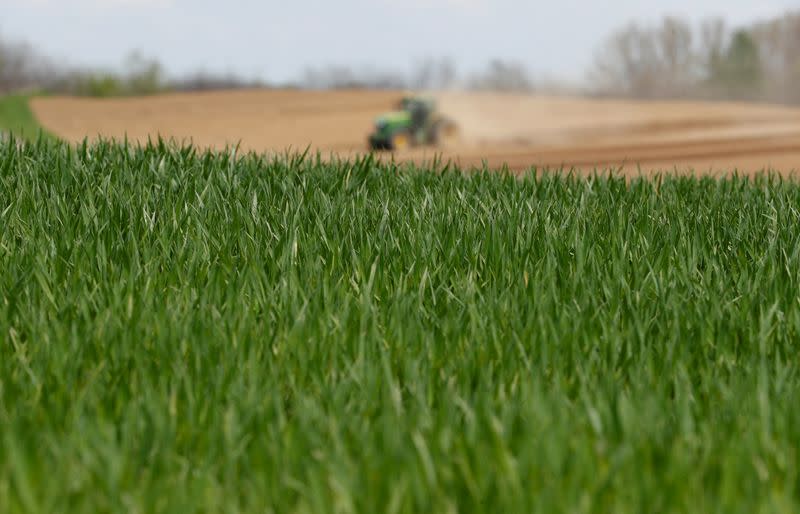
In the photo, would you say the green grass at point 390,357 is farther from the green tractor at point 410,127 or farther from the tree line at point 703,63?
the tree line at point 703,63

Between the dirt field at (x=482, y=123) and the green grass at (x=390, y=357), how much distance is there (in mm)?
11986

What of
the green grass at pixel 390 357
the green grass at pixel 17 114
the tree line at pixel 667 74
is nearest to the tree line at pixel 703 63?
the tree line at pixel 667 74

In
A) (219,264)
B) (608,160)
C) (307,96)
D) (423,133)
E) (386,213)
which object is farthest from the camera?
(307,96)

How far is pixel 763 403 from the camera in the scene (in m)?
1.97

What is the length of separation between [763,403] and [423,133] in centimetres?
1759

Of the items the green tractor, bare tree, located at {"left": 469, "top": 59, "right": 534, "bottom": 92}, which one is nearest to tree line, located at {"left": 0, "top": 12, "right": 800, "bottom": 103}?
bare tree, located at {"left": 469, "top": 59, "right": 534, "bottom": 92}

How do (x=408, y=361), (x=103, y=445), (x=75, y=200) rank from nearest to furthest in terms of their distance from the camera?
1. (x=103, y=445)
2. (x=408, y=361)
3. (x=75, y=200)

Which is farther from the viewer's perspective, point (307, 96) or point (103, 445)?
point (307, 96)

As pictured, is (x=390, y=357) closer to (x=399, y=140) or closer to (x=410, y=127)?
(x=399, y=140)

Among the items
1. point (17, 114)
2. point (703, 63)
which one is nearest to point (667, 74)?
point (703, 63)

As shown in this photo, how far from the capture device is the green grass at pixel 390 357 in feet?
5.65

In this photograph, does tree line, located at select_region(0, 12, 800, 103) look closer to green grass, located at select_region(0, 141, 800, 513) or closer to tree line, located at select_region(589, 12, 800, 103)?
tree line, located at select_region(589, 12, 800, 103)

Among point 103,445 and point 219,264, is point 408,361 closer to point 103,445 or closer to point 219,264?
point 103,445

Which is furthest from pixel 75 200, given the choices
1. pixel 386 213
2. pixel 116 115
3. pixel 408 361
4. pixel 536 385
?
pixel 116 115
